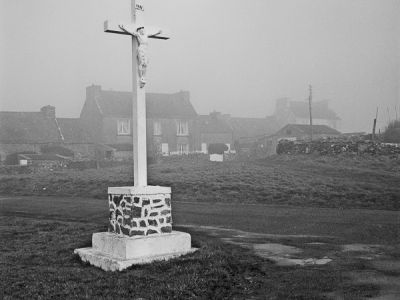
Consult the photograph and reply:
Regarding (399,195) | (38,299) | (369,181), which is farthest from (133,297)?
(369,181)

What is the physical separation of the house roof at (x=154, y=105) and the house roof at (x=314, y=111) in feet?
99.5

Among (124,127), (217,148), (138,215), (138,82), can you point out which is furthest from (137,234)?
(217,148)

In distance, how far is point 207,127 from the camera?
70312mm

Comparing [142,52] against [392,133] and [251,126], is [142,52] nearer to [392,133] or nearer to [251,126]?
[392,133]

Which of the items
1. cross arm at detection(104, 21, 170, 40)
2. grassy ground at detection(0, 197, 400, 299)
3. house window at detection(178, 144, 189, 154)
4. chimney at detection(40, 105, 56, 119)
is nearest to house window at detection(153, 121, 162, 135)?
house window at detection(178, 144, 189, 154)

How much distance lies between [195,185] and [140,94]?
12.8 metres

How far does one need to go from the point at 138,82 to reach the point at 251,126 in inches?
3063

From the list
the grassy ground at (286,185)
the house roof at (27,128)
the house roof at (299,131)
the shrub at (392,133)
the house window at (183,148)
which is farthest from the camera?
the house window at (183,148)

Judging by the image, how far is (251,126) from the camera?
278 feet

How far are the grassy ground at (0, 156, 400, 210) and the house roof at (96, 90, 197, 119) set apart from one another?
113 ft

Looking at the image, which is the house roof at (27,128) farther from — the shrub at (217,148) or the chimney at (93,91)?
the shrub at (217,148)

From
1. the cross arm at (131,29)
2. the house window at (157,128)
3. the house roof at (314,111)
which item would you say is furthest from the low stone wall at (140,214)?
the house roof at (314,111)

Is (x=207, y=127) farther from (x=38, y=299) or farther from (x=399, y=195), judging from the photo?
(x=38, y=299)

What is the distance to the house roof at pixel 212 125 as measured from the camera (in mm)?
69938
